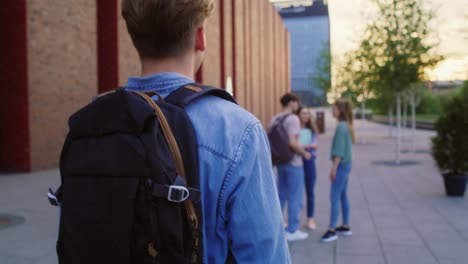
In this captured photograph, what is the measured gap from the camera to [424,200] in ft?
29.9

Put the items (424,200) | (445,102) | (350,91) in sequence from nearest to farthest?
(424,200) → (445,102) → (350,91)

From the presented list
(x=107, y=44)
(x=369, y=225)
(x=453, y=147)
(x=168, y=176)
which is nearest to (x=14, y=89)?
(x=107, y=44)

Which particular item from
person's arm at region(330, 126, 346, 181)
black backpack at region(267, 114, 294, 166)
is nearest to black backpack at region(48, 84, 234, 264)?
black backpack at region(267, 114, 294, 166)

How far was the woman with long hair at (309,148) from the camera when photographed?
7.06m

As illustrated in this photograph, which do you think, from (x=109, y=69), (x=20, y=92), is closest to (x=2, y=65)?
(x=20, y=92)

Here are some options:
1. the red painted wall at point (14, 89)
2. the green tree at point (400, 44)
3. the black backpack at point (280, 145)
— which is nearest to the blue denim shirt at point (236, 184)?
the black backpack at point (280, 145)

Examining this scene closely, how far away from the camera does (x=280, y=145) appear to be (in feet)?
20.3

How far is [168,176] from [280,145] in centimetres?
504

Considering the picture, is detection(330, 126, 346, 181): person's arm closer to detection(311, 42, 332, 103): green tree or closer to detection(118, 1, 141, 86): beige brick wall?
detection(118, 1, 141, 86): beige brick wall

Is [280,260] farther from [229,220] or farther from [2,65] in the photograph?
[2,65]

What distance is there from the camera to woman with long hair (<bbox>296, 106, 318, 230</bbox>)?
7062mm

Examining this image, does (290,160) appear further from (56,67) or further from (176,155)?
(56,67)

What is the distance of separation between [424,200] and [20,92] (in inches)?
404

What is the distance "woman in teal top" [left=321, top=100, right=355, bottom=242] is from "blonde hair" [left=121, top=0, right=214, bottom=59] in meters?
5.08
